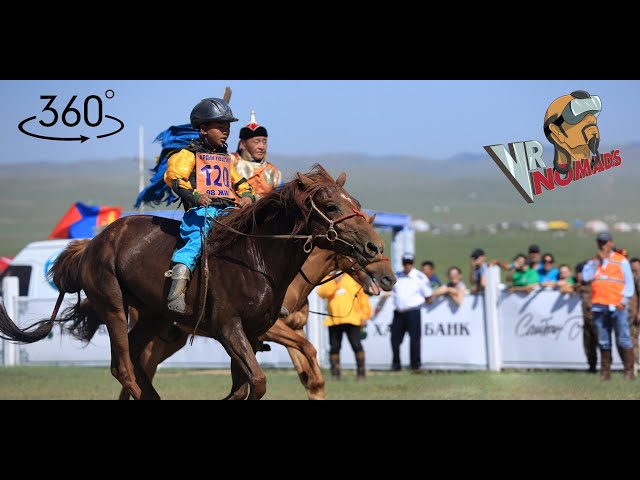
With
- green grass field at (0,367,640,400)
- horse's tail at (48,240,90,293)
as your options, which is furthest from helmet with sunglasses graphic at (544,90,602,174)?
horse's tail at (48,240,90,293)

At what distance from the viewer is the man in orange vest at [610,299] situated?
14.5 meters

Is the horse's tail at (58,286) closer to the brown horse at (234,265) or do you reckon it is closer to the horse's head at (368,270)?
the brown horse at (234,265)

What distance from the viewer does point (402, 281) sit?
17.3 metres

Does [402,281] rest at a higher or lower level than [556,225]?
lower

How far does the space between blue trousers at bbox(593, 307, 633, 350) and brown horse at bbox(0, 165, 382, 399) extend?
24.2 ft

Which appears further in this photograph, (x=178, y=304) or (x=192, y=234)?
(x=192, y=234)

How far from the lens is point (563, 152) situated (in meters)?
10.0

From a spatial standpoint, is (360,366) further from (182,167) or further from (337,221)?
(337,221)

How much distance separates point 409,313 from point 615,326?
3.52m

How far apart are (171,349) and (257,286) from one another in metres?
2.36

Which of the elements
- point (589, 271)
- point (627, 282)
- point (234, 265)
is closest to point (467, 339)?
point (589, 271)

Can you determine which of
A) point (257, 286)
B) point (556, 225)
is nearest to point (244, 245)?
point (257, 286)
